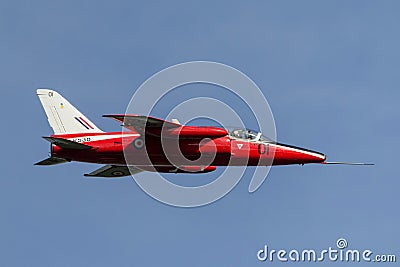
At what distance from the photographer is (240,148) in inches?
2000

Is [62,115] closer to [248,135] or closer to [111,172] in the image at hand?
[111,172]

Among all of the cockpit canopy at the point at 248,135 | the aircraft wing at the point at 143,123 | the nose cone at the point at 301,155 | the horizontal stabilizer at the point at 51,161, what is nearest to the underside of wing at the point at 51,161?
the horizontal stabilizer at the point at 51,161

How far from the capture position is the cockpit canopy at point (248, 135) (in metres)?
51.0

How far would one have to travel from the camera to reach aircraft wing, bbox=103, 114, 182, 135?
47.4 meters

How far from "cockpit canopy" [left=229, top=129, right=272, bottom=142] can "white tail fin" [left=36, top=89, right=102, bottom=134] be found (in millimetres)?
7505

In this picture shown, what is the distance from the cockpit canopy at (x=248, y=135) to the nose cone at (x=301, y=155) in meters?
1.18

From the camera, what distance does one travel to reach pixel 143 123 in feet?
160

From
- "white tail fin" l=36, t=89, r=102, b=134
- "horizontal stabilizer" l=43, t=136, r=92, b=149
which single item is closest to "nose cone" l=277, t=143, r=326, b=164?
"white tail fin" l=36, t=89, r=102, b=134

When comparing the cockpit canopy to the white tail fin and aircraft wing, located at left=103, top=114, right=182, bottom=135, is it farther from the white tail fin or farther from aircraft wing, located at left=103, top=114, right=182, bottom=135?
the white tail fin

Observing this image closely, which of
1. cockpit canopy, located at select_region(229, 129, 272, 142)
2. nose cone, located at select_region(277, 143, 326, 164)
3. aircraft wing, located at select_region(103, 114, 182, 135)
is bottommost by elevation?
aircraft wing, located at select_region(103, 114, 182, 135)

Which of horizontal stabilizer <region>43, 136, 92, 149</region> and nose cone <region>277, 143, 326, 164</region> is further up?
nose cone <region>277, 143, 326, 164</region>

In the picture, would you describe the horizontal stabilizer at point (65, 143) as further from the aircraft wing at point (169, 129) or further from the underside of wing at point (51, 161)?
the aircraft wing at point (169, 129)

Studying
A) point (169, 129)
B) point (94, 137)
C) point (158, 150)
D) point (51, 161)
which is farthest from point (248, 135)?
point (51, 161)

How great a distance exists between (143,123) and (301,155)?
31.2 feet
